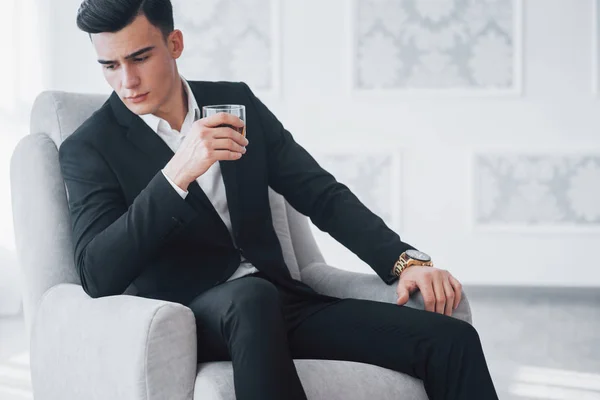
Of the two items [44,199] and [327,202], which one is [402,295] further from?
[44,199]

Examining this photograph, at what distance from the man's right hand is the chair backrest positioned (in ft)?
1.36

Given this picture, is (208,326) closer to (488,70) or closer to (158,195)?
(158,195)

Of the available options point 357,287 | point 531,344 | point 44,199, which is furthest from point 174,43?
point 531,344

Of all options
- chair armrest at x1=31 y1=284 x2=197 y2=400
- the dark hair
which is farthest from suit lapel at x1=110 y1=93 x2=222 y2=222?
chair armrest at x1=31 y1=284 x2=197 y2=400

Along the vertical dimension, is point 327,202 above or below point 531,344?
above

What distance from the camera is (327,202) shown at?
5.90 ft

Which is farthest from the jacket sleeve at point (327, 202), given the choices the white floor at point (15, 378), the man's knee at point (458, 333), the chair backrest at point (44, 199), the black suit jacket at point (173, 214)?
the white floor at point (15, 378)

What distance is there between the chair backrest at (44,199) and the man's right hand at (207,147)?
42 centimetres

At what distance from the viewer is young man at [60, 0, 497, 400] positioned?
142 cm

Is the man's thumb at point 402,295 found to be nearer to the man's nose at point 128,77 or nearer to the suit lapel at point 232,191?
the suit lapel at point 232,191

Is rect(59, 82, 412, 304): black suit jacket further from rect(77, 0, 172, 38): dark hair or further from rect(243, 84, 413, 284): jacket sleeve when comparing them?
rect(77, 0, 172, 38): dark hair

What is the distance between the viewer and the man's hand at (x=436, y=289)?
62.2 inches

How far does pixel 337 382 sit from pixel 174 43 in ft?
2.73

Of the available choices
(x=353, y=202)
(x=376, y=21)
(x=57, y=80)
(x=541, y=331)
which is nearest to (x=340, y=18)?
(x=376, y=21)
